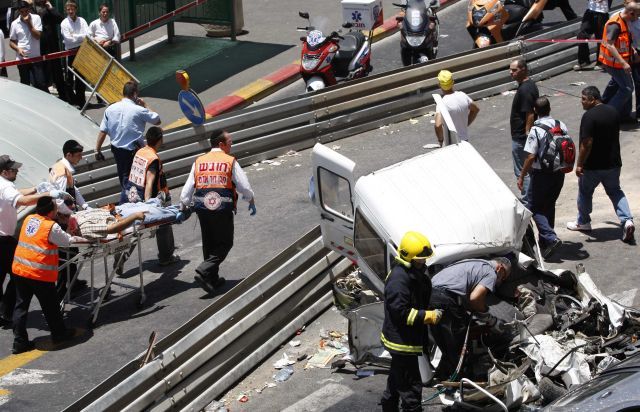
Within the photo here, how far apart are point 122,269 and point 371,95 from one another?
537 cm

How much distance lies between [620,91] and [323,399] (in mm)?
8140

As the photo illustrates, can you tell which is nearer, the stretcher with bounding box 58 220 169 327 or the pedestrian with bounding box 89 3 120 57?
the stretcher with bounding box 58 220 169 327

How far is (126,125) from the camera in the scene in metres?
13.0

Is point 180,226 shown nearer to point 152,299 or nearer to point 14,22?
point 152,299

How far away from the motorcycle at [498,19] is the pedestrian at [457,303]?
33.9 ft

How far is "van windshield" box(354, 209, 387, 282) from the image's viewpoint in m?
9.84

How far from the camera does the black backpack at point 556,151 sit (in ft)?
38.0

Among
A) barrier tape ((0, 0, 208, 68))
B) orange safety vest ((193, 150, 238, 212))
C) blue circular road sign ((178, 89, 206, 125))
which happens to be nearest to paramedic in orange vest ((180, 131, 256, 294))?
orange safety vest ((193, 150, 238, 212))

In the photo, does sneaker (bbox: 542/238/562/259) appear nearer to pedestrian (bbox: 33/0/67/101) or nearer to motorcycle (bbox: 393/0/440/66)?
motorcycle (bbox: 393/0/440/66)

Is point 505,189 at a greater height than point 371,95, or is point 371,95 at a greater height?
point 505,189

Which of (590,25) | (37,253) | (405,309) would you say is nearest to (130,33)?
(590,25)

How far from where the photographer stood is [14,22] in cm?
1766

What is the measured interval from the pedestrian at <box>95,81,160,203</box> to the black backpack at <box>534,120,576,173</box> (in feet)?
14.8

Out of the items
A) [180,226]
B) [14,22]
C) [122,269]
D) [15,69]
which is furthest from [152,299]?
[15,69]
